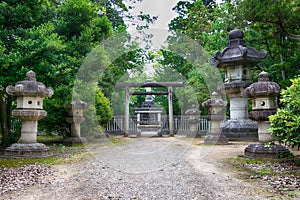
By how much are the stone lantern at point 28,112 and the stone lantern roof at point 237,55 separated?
Result: 6.92 metres

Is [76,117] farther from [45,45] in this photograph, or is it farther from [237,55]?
[237,55]

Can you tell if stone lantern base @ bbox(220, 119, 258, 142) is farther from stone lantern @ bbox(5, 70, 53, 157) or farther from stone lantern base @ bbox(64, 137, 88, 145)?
stone lantern @ bbox(5, 70, 53, 157)

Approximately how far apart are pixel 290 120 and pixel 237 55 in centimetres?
605

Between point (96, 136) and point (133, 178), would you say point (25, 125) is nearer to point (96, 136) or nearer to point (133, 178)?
point (133, 178)

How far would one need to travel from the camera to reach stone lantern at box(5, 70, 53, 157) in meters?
6.24

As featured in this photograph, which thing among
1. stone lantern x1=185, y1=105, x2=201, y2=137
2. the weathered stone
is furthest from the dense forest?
the weathered stone

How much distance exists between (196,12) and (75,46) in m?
13.4

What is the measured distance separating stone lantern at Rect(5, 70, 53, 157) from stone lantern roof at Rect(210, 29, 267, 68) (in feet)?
22.7

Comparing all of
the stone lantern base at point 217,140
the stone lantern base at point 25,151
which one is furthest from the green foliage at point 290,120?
the stone lantern base at point 25,151

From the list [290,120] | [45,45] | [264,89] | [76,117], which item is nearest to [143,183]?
[290,120]

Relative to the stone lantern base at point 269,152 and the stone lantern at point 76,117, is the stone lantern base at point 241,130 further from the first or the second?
the stone lantern at point 76,117

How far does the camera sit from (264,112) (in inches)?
227

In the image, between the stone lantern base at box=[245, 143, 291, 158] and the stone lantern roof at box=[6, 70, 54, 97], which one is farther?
the stone lantern roof at box=[6, 70, 54, 97]

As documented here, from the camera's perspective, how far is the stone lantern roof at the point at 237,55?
10.1 meters
